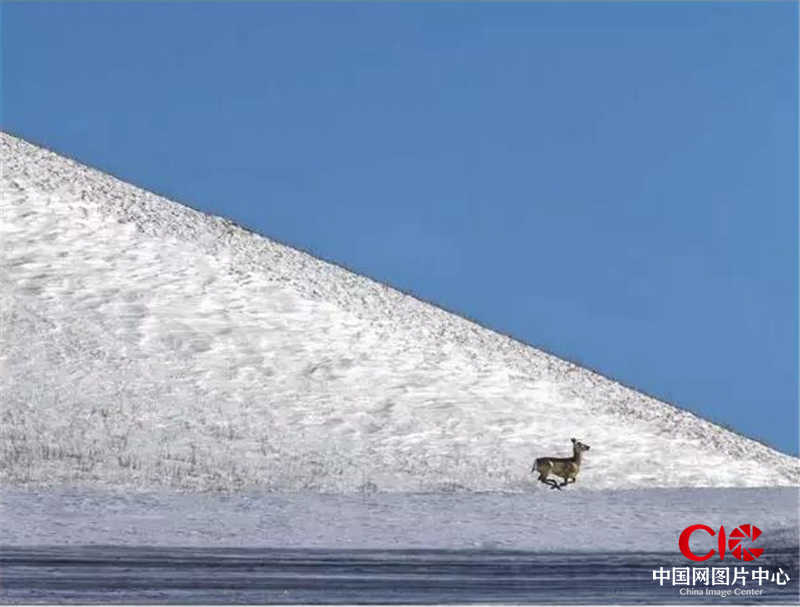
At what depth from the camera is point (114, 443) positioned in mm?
21438

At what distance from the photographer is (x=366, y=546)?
14734 millimetres

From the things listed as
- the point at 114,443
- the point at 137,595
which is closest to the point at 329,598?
the point at 137,595

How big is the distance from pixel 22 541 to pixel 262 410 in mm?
9330

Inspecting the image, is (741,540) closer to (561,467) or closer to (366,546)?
(366,546)

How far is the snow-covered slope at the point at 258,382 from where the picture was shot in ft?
70.0

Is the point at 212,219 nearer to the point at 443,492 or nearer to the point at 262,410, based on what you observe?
the point at 262,410
